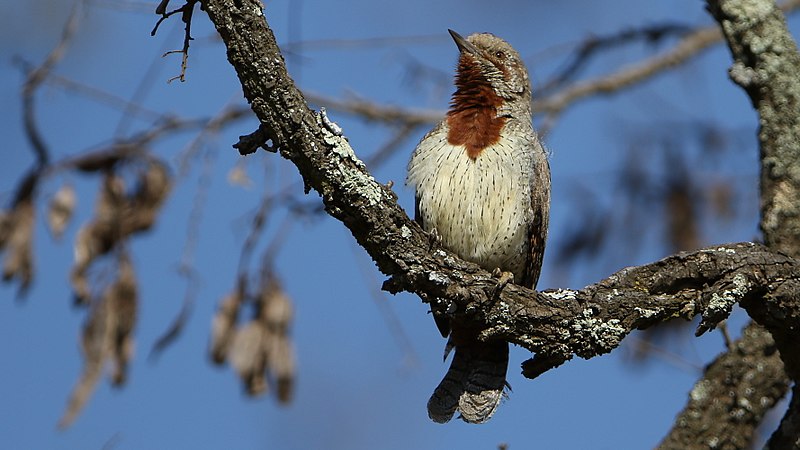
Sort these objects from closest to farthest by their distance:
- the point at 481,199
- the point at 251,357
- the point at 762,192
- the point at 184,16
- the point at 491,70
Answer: the point at 184,16, the point at 481,199, the point at 762,192, the point at 491,70, the point at 251,357

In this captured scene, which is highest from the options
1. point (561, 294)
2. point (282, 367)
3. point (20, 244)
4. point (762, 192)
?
point (20, 244)

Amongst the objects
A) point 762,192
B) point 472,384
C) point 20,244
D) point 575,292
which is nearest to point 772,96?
point 762,192

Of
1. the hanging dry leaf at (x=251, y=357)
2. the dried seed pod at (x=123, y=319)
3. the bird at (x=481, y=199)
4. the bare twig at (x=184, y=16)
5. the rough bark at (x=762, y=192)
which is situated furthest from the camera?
the hanging dry leaf at (x=251, y=357)

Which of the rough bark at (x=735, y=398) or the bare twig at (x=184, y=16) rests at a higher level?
the bare twig at (x=184, y=16)

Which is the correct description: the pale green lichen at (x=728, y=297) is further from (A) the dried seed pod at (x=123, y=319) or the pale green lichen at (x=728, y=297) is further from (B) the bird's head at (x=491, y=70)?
(A) the dried seed pod at (x=123, y=319)

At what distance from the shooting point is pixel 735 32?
15.8 ft

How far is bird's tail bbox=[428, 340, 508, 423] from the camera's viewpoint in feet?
14.9

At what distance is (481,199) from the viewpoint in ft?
14.7

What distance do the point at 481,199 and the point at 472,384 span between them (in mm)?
884

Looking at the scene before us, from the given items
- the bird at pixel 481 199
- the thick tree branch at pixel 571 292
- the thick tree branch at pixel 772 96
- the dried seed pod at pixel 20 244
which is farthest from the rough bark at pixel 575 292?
the dried seed pod at pixel 20 244

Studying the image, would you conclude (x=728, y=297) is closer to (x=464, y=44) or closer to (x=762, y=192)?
(x=762, y=192)

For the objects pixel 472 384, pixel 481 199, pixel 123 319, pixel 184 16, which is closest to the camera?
pixel 184 16

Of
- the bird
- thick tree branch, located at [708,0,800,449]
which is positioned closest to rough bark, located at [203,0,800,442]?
the bird

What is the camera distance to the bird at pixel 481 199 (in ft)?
14.8
